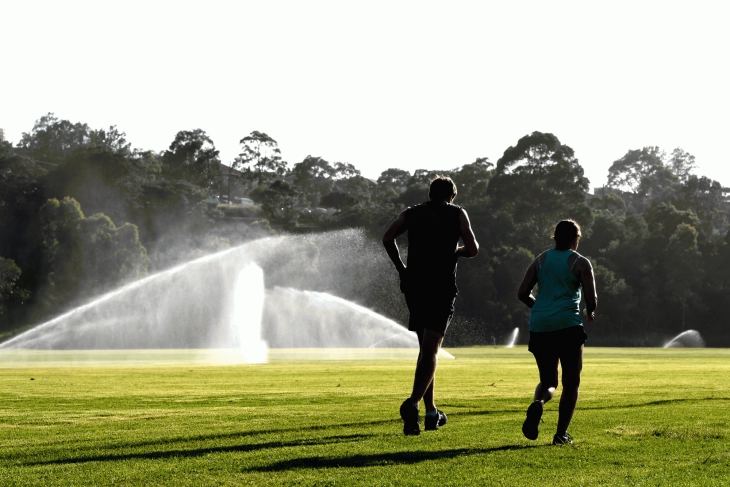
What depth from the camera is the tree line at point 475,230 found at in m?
86.9

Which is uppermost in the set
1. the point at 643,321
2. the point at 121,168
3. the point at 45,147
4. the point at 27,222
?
the point at 45,147

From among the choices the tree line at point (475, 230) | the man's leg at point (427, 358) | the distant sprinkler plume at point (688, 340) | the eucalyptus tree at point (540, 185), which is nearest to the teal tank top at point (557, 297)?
the man's leg at point (427, 358)

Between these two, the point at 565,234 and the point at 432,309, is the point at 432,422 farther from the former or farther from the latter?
the point at 565,234

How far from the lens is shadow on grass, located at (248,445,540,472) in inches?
311

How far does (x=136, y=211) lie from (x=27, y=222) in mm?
16003

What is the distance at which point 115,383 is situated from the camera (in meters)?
20.0

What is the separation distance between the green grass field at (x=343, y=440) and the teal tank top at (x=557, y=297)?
1.07 metres

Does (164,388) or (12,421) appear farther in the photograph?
(164,388)

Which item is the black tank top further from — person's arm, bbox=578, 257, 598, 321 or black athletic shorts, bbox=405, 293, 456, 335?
person's arm, bbox=578, 257, 598, 321

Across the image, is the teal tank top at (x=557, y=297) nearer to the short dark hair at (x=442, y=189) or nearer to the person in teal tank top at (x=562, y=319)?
the person in teal tank top at (x=562, y=319)

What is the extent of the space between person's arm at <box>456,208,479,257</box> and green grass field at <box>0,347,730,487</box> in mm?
1709

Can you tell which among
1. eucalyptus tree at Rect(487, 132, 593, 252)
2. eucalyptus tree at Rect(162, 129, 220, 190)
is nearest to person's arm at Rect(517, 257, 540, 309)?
eucalyptus tree at Rect(487, 132, 593, 252)

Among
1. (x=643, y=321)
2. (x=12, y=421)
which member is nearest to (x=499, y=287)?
(x=643, y=321)

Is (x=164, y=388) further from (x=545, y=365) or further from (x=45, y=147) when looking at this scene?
(x=45, y=147)
